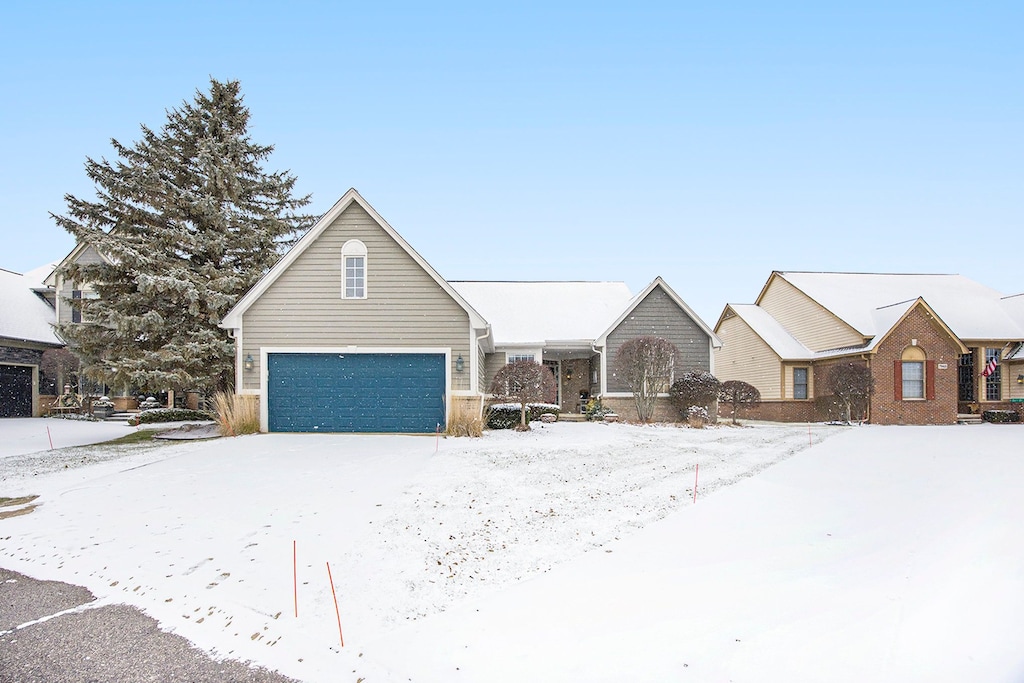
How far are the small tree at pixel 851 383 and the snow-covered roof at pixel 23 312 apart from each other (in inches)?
1229

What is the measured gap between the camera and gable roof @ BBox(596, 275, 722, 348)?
899 inches

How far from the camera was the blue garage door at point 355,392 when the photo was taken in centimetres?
1627

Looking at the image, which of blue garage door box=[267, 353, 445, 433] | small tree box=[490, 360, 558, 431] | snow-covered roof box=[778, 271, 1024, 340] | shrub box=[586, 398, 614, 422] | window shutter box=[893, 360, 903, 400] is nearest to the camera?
blue garage door box=[267, 353, 445, 433]

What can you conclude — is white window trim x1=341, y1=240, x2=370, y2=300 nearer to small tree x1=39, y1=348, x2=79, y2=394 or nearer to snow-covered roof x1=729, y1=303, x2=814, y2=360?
small tree x1=39, y1=348, x2=79, y2=394

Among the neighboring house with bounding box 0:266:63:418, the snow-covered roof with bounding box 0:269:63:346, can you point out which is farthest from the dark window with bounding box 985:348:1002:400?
the snow-covered roof with bounding box 0:269:63:346

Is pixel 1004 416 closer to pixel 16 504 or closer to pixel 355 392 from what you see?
pixel 355 392

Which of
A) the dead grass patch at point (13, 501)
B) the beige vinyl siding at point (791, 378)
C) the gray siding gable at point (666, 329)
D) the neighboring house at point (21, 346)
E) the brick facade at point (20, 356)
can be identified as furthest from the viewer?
the beige vinyl siding at point (791, 378)

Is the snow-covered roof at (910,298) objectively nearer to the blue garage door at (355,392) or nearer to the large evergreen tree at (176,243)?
the blue garage door at (355,392)

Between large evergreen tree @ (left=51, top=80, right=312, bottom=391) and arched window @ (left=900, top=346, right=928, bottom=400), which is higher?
large evergreen tree @ (left=51, top=80, right=312, bottom=391)

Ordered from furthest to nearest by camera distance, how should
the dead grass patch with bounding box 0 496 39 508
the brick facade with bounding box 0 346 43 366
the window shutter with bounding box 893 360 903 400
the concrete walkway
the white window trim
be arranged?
the brick facade with bounding box 0 346 43 366 < the window shutter with bounding box 893 360 903 400 < the white window trim < the dead grass patch with bounding box 0 496 39 508 < the concrete walkway

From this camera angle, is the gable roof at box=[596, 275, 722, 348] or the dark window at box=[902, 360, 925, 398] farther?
the dark window at box=[902, 360, 925, 398]

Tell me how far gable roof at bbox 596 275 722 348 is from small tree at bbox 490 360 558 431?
5615 mm

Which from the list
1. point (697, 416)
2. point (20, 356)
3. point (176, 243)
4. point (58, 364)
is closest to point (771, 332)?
point (697, 416)

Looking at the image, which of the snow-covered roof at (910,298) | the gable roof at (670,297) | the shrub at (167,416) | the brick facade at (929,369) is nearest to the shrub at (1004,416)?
the brick facade at (929,369)
